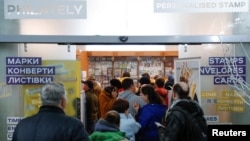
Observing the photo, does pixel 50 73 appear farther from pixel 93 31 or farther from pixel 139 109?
pixel 139 109

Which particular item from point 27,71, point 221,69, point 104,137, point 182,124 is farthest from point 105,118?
point 221,69

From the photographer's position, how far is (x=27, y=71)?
5.31 m

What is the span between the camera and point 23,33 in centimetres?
528

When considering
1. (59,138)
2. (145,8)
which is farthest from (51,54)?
(59,138)

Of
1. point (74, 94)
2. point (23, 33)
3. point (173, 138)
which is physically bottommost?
point (173, 138)

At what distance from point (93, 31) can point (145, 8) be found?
73 cm

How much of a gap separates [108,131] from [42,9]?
204 centimetres

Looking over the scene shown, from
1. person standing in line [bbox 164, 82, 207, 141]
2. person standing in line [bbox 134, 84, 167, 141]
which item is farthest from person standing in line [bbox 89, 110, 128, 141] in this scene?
person standing in line [bbox 134, 84, 167, 141]

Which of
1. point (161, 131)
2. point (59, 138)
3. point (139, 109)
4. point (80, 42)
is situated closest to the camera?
point (59, 138)

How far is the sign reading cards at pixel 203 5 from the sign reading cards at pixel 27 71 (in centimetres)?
168

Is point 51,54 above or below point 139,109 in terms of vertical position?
above

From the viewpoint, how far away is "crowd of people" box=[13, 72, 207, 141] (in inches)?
110

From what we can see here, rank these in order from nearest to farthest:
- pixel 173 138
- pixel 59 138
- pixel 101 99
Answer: pixel 59 138, pixel 173 138, pixel 101 99

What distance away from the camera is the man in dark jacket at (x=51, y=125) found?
2.78m
